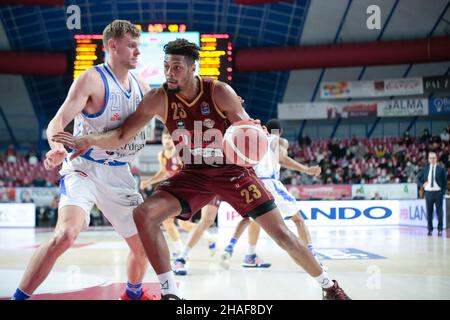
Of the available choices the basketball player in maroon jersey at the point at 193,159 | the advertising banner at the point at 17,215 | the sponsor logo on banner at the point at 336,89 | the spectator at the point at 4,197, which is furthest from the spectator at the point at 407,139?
the basketball player in maroon jersey at the point at 193,159

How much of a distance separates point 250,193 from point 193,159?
50 cm

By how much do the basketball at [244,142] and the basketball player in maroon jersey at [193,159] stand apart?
145 mm

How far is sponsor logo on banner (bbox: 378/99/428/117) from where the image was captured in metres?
21.0

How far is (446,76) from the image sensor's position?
64.8 feet

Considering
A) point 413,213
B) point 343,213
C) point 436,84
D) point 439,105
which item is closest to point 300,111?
point 436,84

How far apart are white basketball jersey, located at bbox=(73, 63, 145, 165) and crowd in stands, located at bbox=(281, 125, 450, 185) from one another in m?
14.8

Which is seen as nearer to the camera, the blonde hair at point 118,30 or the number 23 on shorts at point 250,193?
the number 23 on shorts at point 250,193

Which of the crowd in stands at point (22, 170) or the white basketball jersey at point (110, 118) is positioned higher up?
the crowd in stands at point (22, 170)

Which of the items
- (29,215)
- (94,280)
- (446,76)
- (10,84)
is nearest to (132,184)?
(94,280)

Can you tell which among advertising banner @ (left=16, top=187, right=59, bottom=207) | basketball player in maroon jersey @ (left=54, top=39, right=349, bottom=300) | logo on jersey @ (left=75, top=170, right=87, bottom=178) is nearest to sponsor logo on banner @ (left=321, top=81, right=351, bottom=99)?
advertising banner @ (left=16, top=187, right=59, bottom=207)

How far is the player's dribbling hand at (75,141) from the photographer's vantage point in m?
3.22

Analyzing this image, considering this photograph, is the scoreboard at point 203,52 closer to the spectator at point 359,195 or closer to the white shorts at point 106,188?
the spectator at point 359,195

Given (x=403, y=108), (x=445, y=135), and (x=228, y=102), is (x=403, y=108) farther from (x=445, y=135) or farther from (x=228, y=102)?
(x=228, y=102)

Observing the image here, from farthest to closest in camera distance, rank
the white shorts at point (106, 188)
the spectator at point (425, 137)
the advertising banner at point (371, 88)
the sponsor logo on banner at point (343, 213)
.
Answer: the spectator at point (425, 137)
the advertising banner at point (371, 88)
the sponsor logo on banner at point (343, 213)
the white shorts at point (106, 188)
